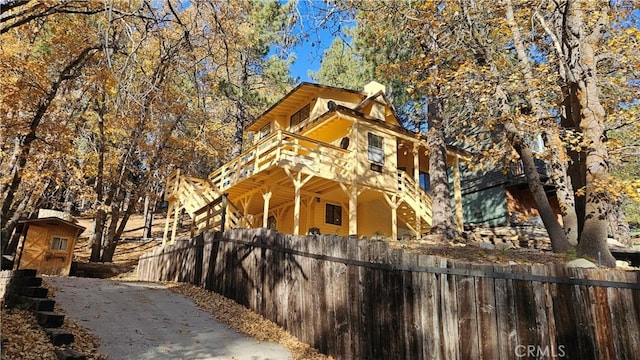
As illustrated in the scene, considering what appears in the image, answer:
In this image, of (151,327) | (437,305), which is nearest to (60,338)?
(151,327)

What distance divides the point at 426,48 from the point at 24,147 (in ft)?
40.7

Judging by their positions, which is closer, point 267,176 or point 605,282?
point 605,282

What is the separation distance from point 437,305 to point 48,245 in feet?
46.4

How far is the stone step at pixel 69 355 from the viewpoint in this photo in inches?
182

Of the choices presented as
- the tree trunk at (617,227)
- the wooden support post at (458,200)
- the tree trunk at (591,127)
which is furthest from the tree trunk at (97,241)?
the tree trunk at (617,227)

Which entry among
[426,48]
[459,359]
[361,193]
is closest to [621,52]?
[426,48]

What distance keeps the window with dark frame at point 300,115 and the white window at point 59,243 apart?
1157cm

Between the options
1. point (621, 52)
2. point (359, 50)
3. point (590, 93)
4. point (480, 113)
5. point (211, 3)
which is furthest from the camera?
point (359, 50)

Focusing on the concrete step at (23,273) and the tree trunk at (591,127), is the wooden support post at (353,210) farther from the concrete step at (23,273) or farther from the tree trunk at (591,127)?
the concrete step at (23,273)

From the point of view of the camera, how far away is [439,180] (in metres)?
15.0

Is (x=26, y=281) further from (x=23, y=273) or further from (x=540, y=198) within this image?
(x=540, y=198)

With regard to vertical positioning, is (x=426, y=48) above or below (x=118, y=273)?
above

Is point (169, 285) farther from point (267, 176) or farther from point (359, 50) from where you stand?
point (359, 50)

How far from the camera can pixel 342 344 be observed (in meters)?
5.64
